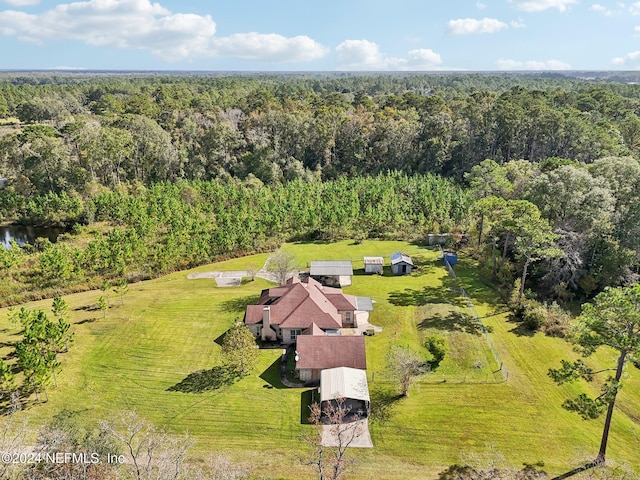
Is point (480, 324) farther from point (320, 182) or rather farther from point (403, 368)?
point (320, 182)

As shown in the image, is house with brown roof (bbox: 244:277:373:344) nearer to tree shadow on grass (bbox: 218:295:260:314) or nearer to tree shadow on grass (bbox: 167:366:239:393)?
tree shadow on grass (bbox: 218:295:260:314)

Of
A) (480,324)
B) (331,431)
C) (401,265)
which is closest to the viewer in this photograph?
(331,431)

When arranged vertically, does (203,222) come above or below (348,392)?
above

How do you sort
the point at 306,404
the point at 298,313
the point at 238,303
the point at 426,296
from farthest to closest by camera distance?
the point at 426,296
the point at 238,303
the point at 298,313
the point at 306,404

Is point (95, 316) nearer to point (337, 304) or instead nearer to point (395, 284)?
point (337, 304)

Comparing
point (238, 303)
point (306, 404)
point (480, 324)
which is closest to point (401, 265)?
point (480, 324)

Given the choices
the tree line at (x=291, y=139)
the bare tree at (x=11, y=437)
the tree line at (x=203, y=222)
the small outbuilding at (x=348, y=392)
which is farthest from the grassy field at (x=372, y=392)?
the tree line at (x=291, y=139)

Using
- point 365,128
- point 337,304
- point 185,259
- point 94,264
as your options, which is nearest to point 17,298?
point 94,264
